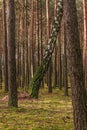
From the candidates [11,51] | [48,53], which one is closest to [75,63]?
[11,51]

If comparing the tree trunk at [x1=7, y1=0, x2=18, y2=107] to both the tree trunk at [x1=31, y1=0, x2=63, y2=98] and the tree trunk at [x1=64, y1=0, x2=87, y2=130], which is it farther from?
the tree trunk at [x1=64, y1=0, x2=87, y2=130]

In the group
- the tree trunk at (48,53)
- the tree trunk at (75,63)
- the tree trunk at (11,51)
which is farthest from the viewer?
the tree trunk at (48,53)

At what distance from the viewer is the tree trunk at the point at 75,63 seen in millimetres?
6363

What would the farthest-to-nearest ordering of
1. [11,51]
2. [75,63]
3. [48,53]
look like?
[48,53] < [11,51] < [75,63]

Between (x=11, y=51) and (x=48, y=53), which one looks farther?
(x=48, y=53)

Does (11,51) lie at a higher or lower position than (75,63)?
higher

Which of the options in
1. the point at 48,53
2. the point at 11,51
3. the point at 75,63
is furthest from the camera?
the point at 48,53

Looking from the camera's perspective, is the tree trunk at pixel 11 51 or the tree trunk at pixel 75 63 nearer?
the tree trunk at pixel 75 63

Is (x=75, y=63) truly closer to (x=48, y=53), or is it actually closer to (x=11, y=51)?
(x=11, y=51)

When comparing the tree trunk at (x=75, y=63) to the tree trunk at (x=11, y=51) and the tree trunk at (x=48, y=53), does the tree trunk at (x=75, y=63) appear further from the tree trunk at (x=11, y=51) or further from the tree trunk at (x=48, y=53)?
the tree trunk at (x=48, y=53)

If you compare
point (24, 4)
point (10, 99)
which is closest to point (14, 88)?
point (10, 99)

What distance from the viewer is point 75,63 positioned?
6.36 meters

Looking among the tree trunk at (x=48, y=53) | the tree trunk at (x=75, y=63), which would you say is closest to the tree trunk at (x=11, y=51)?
the tree trunk at (x=48, y=53)

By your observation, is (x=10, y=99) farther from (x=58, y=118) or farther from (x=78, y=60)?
(x=78, y=60)
